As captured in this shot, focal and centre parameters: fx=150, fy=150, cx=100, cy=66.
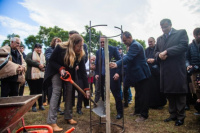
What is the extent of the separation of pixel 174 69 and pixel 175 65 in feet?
0.30

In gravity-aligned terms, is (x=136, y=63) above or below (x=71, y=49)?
below

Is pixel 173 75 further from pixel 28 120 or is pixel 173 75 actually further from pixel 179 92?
pixel 28 120

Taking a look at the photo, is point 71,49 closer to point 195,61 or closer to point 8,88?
point 8,88

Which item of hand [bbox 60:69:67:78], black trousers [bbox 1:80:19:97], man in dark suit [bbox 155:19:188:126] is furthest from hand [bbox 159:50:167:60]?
black trousers [bbox 1:80:19:97]

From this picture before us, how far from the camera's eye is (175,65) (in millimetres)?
3197

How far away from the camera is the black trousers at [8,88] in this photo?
12.0 ft

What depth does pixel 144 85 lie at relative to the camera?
364cm

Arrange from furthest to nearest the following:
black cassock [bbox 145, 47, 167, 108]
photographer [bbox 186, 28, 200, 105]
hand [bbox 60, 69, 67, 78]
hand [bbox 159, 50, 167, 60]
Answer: black cassock [bbox 145, 47, 167, 108] < photographer [bbox 186, 28, 200, 105] < hand [bbox 159, 50, 167, 60] < hand [bbox 60, 69, 67, 78]

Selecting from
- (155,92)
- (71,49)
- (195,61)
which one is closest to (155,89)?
(155,92)

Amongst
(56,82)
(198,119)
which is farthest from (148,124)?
(56,82)

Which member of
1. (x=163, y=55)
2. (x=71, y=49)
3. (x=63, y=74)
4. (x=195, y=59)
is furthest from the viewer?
(x=195, y=59)

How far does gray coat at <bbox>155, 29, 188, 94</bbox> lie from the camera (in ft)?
10.2

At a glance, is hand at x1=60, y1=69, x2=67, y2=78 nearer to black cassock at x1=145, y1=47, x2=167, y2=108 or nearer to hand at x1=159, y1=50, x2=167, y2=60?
hand at x1=159, y1=50, x2=167, y2=60

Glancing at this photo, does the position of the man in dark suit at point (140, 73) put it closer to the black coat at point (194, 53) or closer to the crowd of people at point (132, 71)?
the crowd of people at point (132, 71)
